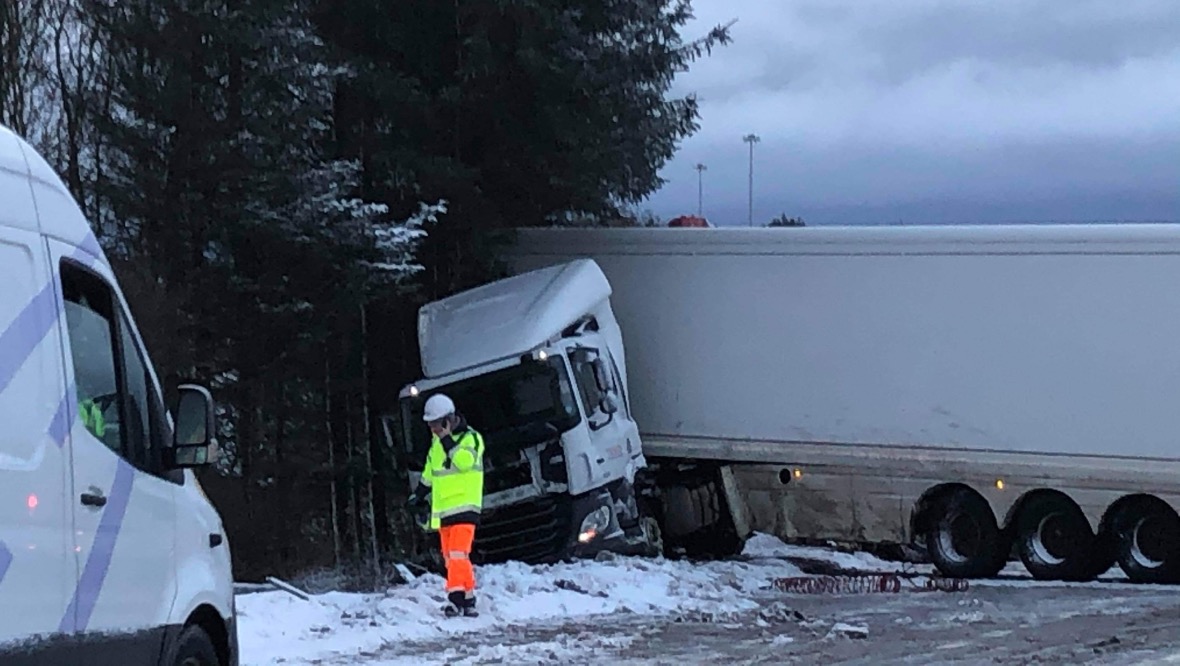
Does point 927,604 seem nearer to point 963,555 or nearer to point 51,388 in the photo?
point 963,555

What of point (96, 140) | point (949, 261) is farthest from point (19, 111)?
point (949, 261)

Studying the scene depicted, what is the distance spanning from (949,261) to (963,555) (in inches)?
120

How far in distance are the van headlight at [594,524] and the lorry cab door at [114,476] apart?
9605mm

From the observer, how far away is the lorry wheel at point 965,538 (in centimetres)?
1677

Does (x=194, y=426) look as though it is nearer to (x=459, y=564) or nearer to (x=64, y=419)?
(x=64, y=419)

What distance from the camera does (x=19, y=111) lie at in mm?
25797

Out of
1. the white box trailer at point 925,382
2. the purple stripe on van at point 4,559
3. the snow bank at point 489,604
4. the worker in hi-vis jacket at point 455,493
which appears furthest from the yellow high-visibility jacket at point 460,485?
the purple stripe on van at point 4,559

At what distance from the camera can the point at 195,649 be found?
21.1 ft

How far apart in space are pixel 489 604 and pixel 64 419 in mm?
7347

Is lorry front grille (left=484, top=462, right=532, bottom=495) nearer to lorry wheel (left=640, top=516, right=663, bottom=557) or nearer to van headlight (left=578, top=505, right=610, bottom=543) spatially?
van headlight (left=578, top=505, right=610, bottom=543)

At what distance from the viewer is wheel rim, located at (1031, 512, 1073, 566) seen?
16375 millimetres

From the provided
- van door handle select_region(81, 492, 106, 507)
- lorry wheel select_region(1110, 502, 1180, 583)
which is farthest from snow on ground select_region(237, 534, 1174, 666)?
van door handle select_region(81, 492, 106, 507)

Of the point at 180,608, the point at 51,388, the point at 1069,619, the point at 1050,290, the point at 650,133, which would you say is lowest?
the point at 1069,619

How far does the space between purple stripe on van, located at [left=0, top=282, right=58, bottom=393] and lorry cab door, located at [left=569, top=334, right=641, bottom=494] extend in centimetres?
1077
